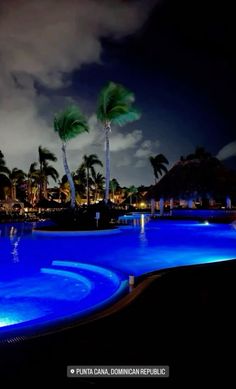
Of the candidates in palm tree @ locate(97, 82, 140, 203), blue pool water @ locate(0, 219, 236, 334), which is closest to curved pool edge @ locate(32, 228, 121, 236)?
blue pool water @ locate(0, 219, 236, 334)

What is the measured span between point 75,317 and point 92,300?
192 cm

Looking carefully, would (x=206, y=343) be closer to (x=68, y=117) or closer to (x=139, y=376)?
(x=139, y=376)

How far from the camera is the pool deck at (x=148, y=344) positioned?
231cm

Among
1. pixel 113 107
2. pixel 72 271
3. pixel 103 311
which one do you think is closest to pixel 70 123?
pixel 113 107

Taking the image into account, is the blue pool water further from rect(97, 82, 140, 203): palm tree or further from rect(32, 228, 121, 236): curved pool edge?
rect(97, 82, 140, 203): palm tree

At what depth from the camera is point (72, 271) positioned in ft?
23.5

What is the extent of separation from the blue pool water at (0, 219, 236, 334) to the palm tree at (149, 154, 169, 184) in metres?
44.3

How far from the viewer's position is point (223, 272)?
17.0 feet

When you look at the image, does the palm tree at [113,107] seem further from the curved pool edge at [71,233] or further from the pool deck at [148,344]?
the pool deck at [148,344]

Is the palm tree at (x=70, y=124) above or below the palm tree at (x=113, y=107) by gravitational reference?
below

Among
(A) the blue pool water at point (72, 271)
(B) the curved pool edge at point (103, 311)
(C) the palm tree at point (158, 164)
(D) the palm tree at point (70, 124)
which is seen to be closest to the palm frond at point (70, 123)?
(D) the palm tree at point (70, 124)

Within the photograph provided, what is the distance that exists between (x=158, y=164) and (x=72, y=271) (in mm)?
50882

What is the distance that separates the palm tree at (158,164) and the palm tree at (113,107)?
3310cm

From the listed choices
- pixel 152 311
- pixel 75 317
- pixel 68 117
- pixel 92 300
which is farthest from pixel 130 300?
pixel 68 117
